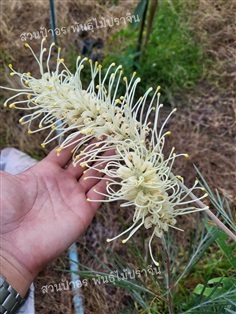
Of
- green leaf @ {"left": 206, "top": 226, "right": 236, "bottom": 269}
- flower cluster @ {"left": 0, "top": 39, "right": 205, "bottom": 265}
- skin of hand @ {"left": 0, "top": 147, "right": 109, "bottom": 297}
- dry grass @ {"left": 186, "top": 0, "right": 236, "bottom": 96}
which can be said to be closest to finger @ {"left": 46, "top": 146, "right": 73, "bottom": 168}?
skin of hand @ {"left": 0, "top": 147, "right": 109, "bottom": 297}

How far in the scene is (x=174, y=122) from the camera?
76.6 inches

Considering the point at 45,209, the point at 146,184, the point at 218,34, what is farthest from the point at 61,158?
the point at 218,34

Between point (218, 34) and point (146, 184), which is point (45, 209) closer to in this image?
point (146, 184)

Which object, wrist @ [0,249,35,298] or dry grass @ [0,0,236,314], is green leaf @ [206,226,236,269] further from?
wrist @ [0,249,35,298]

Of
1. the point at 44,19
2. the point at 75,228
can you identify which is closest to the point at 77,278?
the point at 75,228

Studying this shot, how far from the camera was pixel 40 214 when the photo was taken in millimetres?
1301

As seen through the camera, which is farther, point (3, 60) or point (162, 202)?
point (3, 60)

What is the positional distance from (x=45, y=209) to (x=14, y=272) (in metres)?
0.20

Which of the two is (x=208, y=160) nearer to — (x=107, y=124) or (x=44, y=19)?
(x=107, y=124)

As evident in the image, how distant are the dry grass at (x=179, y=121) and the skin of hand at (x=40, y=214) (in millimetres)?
452

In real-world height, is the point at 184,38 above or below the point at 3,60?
above

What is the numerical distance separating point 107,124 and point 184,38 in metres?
1.11

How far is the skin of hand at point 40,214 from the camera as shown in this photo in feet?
4.03

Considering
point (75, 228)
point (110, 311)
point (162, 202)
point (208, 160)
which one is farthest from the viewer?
point (208, 160)
